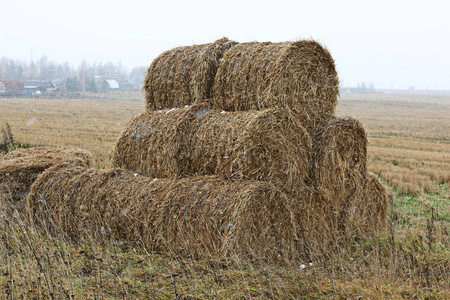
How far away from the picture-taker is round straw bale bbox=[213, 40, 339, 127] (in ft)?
21.8

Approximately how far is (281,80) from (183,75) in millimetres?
1905

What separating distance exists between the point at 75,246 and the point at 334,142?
4.14m

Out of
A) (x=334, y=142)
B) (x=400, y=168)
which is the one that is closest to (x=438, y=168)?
(x=400, y=168)

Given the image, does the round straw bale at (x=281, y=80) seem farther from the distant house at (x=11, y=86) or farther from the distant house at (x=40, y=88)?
the distant house at (x=40, y=88)

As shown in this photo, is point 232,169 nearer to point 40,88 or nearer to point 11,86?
point 11,86

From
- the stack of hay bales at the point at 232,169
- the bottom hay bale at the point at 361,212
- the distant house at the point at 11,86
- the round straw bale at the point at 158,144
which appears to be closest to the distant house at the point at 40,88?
the distant house at the point at 11,86

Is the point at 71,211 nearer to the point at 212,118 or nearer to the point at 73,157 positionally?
the point at 73,157

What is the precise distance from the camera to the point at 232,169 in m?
6.15

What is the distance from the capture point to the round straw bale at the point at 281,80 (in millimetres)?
6648

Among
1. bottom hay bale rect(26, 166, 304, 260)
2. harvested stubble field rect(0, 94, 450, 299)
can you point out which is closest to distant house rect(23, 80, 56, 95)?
bottom hay bale rect(26, 166, 304, 260)

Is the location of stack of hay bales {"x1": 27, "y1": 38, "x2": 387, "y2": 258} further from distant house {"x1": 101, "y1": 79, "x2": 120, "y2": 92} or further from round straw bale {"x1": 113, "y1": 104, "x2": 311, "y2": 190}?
distant house {"x1": 101, "y1": 79, "x2": 120, "y2": 92}

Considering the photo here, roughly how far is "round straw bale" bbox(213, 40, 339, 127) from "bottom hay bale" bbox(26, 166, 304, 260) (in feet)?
4.76

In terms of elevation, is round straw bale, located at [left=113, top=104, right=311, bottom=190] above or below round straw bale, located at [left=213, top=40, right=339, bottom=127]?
below

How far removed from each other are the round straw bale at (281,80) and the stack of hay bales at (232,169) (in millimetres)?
17
